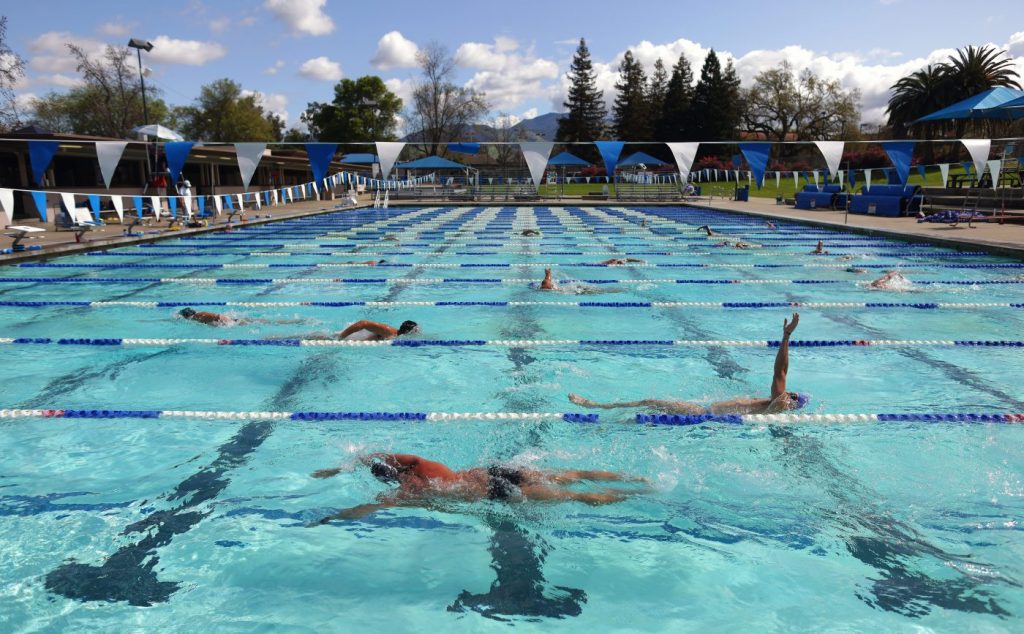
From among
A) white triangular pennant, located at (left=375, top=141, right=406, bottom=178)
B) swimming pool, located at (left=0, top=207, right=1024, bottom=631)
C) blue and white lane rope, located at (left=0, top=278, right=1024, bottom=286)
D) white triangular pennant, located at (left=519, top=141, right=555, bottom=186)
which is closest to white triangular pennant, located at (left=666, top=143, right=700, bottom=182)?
white triangular pennant, located at (left=519, top=141, right=555, bottom=186)

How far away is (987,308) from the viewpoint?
7.89 m

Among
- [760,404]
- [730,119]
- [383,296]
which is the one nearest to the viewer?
[760,404]

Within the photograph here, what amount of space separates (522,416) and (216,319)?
4.31m

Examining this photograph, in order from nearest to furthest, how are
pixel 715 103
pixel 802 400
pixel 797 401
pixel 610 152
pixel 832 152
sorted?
1. pixel 797 401
2. pixel 802 400
3. pixel 832 152
4. pixel 610 152
5. pixel 715 103

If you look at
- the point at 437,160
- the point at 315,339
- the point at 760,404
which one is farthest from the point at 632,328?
the point at 437,160

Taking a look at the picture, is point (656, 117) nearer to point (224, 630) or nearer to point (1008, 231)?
point (1008, 231)

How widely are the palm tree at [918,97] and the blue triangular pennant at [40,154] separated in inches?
1588

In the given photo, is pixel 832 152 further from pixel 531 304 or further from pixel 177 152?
pixel 177 152

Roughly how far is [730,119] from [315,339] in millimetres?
56259

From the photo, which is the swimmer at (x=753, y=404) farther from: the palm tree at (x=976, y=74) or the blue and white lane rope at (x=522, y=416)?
the palm tree at (x=976, y=74)

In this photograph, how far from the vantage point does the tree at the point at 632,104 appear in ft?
197

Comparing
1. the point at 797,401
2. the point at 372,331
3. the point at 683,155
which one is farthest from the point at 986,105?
the point at 372,331

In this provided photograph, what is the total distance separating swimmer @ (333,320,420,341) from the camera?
21.5ft

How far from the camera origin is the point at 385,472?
12.0ft
